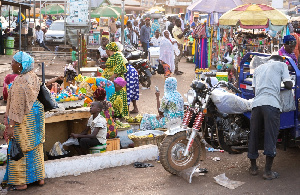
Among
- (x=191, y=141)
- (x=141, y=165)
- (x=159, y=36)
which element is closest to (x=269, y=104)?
(x=191, y=141)

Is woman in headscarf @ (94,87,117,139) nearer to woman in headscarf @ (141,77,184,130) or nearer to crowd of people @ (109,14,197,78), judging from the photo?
woman in headscarf @ (141,77,184,130)

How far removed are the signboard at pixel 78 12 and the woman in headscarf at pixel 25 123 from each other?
50.3 ft

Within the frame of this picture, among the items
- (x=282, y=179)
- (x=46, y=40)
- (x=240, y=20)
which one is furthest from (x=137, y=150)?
(x=46, y=40)

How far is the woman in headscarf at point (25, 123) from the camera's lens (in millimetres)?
5781

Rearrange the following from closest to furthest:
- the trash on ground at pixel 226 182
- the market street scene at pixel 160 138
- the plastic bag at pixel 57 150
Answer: the market street scene at pixel 160 138 → the trash on ground at pixel 226 182 → the plastic bag at pixel 57 150

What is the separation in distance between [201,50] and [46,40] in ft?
42.0

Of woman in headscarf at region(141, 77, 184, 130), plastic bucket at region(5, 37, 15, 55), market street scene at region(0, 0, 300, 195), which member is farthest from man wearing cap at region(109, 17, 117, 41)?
woman in headscarf at region(141, 77, 184, 130)

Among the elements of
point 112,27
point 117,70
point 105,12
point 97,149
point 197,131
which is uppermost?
point 105,12

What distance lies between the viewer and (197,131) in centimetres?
656

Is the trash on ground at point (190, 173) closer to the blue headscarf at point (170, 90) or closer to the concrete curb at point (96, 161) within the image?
the concrete curb at point (96, 161)

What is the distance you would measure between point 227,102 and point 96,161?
1976 millimetres

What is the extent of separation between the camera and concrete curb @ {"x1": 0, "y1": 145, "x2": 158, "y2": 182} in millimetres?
6602

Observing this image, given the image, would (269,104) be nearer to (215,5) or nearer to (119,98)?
(119,98)


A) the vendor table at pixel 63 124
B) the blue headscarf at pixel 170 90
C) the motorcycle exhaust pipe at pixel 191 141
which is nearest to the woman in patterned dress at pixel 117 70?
the vendor table at pixel 63 124
